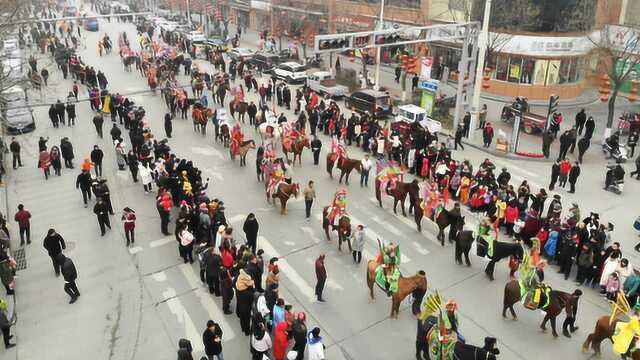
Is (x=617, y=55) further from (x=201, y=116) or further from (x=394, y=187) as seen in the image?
(x=201, y=116)

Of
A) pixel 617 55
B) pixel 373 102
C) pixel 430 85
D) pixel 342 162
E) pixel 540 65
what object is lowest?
pixel 342 162

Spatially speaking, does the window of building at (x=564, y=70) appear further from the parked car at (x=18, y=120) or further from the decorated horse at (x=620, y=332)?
the parked car at (x=18, y=120)

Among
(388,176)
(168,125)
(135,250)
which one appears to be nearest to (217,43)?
(168,125)

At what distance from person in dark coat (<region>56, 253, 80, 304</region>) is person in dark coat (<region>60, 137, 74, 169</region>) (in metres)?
8.82

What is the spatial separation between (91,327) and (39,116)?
20.0m

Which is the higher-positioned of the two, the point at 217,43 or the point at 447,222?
the point at 217,43

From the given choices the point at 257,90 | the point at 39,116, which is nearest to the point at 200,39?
the point at 257,90

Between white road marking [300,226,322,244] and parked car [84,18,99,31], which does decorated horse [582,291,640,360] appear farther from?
parked car [84,18,99,31]

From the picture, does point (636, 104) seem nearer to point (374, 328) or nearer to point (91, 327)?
point (374, 328)

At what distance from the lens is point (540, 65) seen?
3197cm

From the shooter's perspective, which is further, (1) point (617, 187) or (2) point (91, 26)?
(2) point (91, 26)

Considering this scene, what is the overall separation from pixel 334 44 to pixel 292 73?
50.3ft

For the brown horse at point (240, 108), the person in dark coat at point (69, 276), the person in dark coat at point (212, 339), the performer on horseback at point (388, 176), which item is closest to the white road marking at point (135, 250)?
the person in dark coat at point (69, 276)

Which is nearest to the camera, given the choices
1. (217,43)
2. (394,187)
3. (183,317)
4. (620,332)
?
(620,332)
